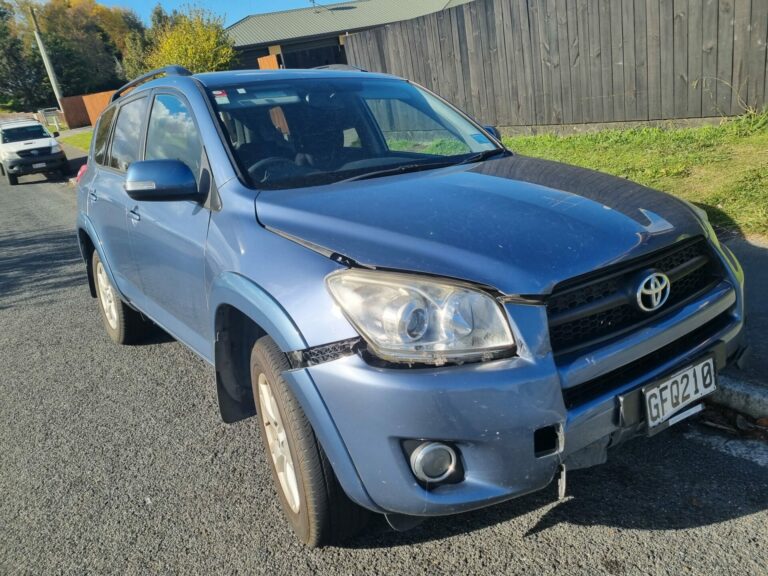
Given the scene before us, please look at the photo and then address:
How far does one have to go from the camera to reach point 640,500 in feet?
8.62

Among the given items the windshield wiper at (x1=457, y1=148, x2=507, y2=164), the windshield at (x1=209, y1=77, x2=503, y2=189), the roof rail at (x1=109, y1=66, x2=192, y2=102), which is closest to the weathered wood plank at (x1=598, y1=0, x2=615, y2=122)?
the windshield at (x1=209, y1=77, x2=503, y2=189)

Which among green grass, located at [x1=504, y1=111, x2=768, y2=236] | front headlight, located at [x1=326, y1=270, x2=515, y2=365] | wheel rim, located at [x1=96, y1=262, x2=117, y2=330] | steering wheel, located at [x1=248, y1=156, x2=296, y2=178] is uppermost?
steering wheel, located at [x1=248, y1=156, x2=296, y2=178]

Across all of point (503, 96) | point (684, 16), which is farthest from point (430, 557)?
point (503, 96)

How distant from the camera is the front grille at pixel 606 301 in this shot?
2.17 meters

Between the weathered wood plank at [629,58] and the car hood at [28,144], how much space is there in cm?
1600

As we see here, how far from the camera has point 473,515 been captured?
2.66m

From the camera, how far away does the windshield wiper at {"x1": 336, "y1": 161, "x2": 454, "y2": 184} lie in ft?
10.0

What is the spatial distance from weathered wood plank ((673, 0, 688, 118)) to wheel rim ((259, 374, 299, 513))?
7209mm

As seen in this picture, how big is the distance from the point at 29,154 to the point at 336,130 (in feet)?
57.8

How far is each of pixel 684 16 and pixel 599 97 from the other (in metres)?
1.57

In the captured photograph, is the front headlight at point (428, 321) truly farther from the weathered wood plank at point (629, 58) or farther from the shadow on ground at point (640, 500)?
the weathered wood plank at point (629, 58)

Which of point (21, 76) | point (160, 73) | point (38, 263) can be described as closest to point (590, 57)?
point (160, 73)

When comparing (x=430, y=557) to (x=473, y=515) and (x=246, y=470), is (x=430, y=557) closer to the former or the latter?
(x=473, y=515)

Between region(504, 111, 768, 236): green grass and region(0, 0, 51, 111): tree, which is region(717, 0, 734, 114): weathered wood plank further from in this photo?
region(0, 0, 51, 111): tree
